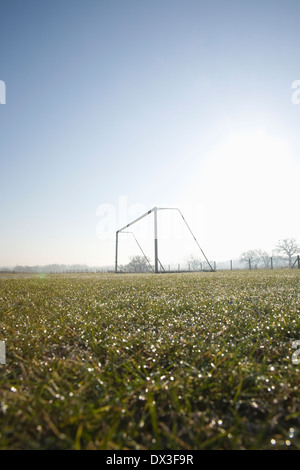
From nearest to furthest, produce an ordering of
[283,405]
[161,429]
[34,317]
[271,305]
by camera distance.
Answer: [161,429] → [283,405] → [34,317] → [271,305]

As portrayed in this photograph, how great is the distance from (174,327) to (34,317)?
5.66 ft

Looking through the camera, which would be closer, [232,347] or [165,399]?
[165,399]

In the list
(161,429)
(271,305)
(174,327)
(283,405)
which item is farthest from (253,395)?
(271,305)

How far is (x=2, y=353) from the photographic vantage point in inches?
72.9

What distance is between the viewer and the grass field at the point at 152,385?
1.00 m

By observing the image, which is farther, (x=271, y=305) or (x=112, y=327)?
(x=271, y=305)

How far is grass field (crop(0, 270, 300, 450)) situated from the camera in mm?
998

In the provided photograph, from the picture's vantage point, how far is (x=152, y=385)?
1344 mm

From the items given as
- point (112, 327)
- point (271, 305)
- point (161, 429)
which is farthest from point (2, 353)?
point (271, 305)

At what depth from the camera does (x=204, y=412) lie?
1115mm
